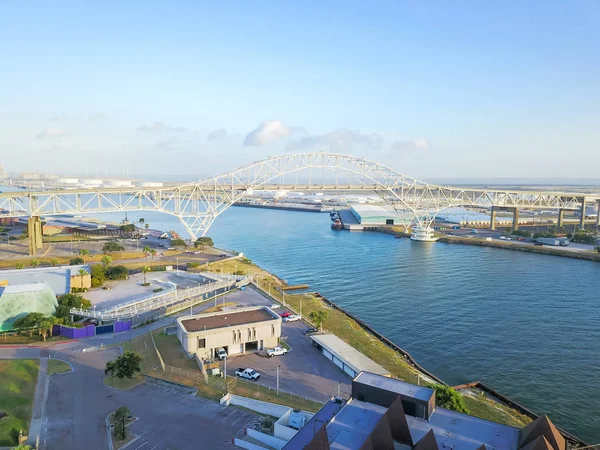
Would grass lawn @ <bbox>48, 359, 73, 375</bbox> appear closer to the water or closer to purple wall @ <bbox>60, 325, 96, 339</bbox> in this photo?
purple wall @ <bbox>60, 325, 96, 339</bbox>

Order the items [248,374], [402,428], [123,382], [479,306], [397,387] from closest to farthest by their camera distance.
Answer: [402,428] → [397,387] → [123,382] → [248,374] → [479,306]

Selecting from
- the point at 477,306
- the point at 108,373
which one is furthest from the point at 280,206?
the point at 108,373

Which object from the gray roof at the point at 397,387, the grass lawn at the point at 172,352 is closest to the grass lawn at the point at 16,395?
the grass lawn at the point at 172,352

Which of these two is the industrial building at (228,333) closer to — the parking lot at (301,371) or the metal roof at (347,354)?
the parking lot at (301,371)

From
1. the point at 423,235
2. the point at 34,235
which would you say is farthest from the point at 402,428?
the point at 423,235

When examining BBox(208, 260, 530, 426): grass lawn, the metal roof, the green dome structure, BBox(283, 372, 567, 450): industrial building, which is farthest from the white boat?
BBox(283, 372, 567, 450): industrial building

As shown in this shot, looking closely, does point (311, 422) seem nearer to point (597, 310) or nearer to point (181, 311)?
point (181, 311)

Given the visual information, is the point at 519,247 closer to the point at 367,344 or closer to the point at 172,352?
the point at 367,344
